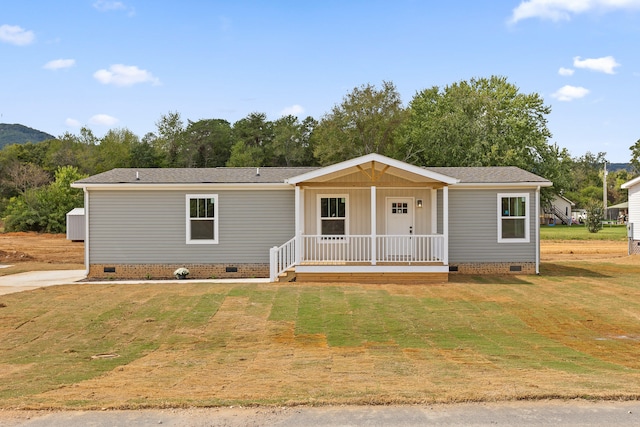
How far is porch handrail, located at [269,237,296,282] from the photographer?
16781 millimetres

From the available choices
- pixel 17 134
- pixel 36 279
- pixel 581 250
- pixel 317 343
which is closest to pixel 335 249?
pixel 317 343

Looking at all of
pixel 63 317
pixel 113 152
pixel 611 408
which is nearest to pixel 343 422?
pixel 611 408

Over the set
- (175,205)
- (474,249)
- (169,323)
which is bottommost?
(169,323)

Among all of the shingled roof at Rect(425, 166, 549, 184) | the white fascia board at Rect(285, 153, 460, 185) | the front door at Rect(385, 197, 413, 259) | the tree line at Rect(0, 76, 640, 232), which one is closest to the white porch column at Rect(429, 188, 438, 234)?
the front door at Rect(385, 197, 413, 259)

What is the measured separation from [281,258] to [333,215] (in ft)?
8.65

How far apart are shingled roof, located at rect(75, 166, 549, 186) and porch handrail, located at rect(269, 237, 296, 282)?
7.08ft

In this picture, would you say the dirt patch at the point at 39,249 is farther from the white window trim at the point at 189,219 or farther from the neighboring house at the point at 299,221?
the white window trim at the point at 189,219

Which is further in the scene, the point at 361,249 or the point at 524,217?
the point at 524,217

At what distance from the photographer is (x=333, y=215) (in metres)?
18.9

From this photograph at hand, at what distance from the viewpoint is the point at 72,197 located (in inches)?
1661

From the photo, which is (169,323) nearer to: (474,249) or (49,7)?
(474,249)

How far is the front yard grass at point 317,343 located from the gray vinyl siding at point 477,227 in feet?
5.27

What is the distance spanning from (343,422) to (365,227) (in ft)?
45.3

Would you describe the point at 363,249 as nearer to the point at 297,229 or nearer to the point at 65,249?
the point at 297,229
